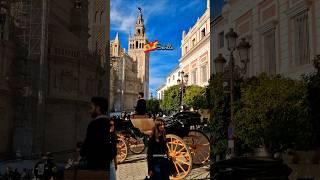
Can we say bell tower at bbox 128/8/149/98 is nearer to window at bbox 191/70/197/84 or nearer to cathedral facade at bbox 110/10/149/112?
cathedral facade at bbox 110/10/149/112

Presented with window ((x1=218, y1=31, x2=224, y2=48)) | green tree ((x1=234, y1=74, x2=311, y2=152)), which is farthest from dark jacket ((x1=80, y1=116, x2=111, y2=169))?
window ((x1=218, y1=31, x2=224, y2=48))

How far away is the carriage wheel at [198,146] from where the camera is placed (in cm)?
1140

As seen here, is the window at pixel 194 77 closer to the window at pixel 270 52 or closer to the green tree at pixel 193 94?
the green tree at pixel 193 94

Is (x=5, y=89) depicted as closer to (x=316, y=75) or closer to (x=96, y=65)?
(x=96, y=65)

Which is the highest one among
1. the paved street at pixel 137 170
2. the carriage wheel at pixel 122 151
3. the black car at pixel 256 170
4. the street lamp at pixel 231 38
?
the street lamp at pixel 231 38

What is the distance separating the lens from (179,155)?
10.2 m

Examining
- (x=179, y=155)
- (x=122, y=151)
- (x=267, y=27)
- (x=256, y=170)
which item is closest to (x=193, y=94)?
(x=267, y=27)

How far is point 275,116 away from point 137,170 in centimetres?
397

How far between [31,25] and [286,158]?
15581mm

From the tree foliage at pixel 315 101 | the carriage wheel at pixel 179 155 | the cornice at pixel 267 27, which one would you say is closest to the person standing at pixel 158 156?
the carriage wheel at pixel 179 155

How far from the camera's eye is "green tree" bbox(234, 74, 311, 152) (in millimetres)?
11242

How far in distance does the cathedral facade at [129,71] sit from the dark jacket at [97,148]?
3392 inches

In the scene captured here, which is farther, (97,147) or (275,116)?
(275,116)

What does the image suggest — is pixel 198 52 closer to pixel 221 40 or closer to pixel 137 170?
pixel 221 40
